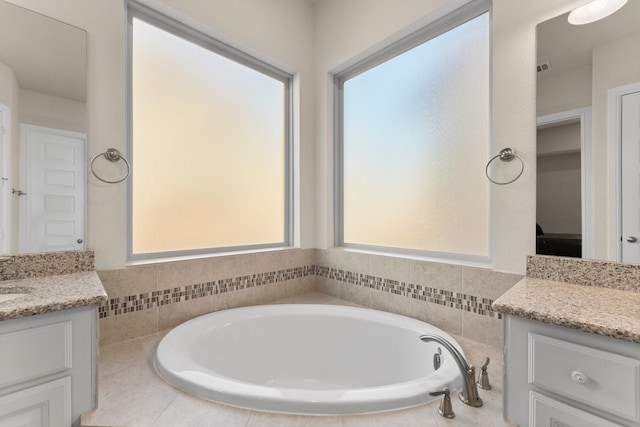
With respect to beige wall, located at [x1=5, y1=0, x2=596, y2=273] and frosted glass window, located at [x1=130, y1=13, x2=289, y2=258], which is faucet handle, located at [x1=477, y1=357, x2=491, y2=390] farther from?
frosted glass window, located at [x1=130, y1=13, x2=289, y2=258]

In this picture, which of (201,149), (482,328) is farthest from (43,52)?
(482,328)

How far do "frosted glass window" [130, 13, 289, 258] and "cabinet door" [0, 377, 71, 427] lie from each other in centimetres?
89

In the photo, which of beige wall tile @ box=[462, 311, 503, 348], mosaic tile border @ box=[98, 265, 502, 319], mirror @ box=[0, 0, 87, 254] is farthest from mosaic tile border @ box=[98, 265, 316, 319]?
beige wall tile @ box=[462, 311, 503, 348]

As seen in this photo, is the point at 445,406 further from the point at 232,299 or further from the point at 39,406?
the point at 232,299

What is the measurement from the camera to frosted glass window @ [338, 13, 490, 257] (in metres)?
1.67

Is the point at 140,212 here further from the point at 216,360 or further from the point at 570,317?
the point at 570,317

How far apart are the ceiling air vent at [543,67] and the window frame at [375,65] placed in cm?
25

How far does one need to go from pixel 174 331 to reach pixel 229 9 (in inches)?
79.4

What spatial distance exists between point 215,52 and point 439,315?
7.33 ft

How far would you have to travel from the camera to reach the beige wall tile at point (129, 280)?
149cm

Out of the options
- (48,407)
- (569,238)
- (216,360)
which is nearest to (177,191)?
(216,360)

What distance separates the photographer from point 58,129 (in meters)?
1.37

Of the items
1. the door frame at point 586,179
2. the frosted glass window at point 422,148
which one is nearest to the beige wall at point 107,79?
the frosted glass window at point 422,148

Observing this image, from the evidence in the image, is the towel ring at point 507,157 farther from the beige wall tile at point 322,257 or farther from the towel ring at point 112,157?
the towel ring at point 112,157
